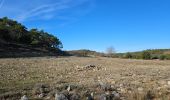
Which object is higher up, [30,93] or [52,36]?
[52,36]

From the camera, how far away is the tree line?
65.5 metres

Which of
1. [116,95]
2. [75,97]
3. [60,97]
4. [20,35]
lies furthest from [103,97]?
[20,35]

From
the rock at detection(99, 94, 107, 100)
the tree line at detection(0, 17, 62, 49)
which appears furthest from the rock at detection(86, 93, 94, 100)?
the tree line at detection(0, 17, 62, 49)

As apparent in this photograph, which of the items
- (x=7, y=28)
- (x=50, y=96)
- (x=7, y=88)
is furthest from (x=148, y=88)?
(x=7, y=28)

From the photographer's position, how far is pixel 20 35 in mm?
70688

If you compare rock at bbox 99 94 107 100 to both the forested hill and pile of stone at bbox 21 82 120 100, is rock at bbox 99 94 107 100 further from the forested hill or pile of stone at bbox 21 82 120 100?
the forested hill

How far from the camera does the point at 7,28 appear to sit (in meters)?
67.9

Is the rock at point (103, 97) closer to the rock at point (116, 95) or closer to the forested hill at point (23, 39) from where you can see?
the rock at point (116, 95)

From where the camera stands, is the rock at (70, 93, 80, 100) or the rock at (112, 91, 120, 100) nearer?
the rock at (70, 93, 80, 100)

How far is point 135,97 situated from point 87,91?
1695 mm

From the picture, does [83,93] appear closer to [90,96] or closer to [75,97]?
[90,96]

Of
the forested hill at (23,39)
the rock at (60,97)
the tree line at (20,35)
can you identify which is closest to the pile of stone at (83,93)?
the rock at (60,97)

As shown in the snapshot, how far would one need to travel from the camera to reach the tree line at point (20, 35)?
6550cm

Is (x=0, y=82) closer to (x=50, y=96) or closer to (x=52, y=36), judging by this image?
(x=50, y=96)
